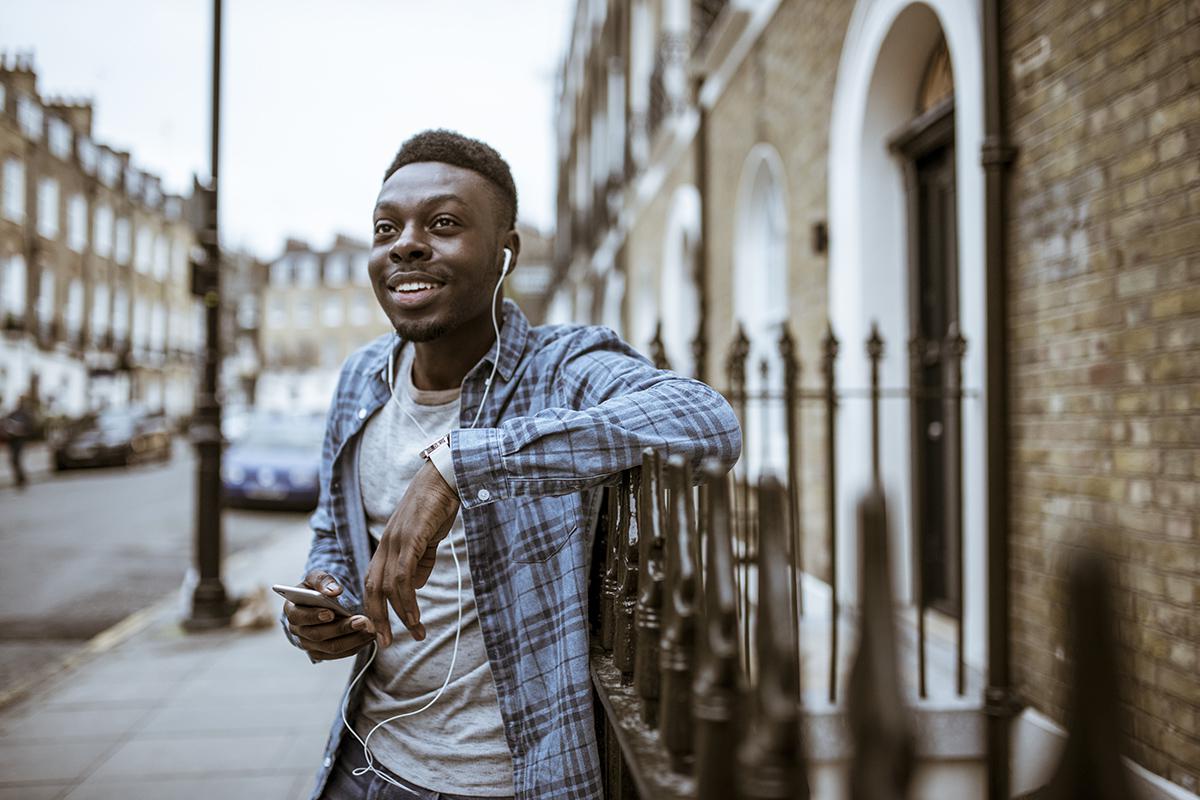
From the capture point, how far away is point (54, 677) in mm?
5863

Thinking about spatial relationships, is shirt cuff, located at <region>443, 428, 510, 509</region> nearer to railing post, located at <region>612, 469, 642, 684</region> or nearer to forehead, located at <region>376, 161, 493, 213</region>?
railing post, located at <region>612, 469, 642, 684</region>

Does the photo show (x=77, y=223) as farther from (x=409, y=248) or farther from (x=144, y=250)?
(x=409, y=248)

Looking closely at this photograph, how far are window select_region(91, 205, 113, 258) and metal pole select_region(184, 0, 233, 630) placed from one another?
36.2m

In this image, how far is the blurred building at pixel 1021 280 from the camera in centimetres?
281

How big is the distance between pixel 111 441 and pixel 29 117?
14.9 metres

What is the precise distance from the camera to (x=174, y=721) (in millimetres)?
5035

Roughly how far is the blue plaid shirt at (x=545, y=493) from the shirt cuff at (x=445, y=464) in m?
0.03

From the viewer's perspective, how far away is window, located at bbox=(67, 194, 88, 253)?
120 ft

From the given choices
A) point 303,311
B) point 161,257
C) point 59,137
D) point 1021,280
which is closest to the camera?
point 1021,280

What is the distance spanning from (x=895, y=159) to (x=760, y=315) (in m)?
2.60

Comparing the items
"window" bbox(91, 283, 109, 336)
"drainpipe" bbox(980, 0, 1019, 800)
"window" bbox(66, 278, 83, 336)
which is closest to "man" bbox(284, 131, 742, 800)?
"drainpipe" bbox(980, 0, 1019, 800)

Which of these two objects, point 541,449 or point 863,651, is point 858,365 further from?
point 863,651

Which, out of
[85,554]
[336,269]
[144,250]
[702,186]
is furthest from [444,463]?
[336,269]

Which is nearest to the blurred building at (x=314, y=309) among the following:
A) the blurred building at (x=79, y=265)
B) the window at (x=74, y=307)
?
the blurred building at (x=79, y=265)
